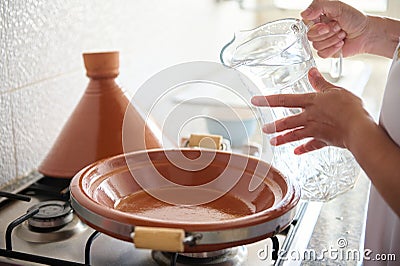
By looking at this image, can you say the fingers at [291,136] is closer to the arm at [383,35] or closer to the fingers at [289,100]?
the fingers at [289,100]

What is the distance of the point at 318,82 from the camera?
75cm

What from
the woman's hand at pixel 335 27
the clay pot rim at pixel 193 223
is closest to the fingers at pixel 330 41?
the woman's hand at pixel 335 27

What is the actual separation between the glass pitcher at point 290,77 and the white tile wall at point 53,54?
0.34 metres

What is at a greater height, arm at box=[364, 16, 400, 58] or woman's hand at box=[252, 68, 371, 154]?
arm at box=[364, 16, 400, 58]

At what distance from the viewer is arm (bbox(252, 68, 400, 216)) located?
0.62 meters

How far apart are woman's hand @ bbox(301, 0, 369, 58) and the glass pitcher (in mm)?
68

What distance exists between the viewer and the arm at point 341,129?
623mm

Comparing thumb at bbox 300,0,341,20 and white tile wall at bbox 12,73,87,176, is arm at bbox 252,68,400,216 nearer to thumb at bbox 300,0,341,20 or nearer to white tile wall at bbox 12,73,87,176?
thumb at bbox 300,0,341,20

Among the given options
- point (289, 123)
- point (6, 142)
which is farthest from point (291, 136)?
point (6, 142)

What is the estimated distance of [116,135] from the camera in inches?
35.6

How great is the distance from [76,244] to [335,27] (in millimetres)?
522

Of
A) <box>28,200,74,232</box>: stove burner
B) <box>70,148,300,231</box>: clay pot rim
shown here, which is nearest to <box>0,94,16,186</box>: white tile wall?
<box>28,200,74,232</box>: stove burner

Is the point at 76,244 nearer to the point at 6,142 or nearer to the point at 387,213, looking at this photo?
the point at 6,142

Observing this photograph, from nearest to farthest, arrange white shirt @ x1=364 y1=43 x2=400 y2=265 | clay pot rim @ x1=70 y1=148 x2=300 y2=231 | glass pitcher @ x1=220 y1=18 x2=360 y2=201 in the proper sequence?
clay pot rim @ x1=70 y1=148 x2=300 y2=231 < white shirt @ x1=364 y1=43 x2=400 y2=265 < glass pitcher @ x1=220 y1=18 x2=360 y2=201
